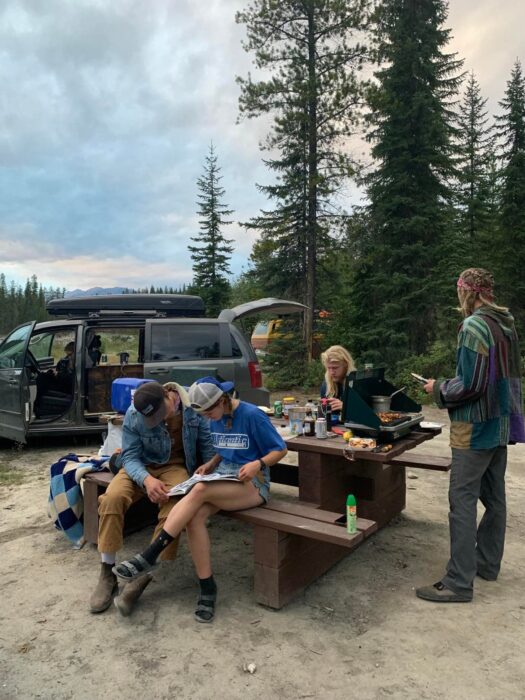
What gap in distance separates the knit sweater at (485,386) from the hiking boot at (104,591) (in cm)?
222

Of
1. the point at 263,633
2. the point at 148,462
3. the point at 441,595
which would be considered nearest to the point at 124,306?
the point at 148,462

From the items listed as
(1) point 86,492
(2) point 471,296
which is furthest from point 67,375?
(2) point 471,296

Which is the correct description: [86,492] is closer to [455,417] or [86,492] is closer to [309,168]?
[455,417]

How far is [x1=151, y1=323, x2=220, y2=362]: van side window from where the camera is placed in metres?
6.63

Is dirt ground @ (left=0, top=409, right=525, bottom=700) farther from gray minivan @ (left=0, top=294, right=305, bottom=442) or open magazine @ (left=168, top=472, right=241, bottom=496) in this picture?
gray minivan @ (left=0, top=294, right=305, bottom=442)

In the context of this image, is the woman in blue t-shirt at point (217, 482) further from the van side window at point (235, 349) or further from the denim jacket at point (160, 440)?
the van side window at point (235, 349)

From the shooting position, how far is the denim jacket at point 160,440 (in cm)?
339

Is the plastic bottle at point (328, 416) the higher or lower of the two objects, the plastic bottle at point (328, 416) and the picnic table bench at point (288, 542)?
the higher

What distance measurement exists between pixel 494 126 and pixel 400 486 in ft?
68.7

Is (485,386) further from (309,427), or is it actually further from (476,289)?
(309,427)

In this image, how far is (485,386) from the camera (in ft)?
9.45

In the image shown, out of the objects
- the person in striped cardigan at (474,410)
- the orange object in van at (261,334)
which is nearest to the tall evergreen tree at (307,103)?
the orange object in van at (261,334)

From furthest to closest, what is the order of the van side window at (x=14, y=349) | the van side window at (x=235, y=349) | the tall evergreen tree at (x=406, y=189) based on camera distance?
the tall evergreen tree at (x=406, y=189), the van side window at (x=235, y=349), the van side window at (x=14, y=349)

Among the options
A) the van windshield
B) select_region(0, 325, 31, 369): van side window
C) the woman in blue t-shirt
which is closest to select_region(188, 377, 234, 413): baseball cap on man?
the woman in blue t-shirt
